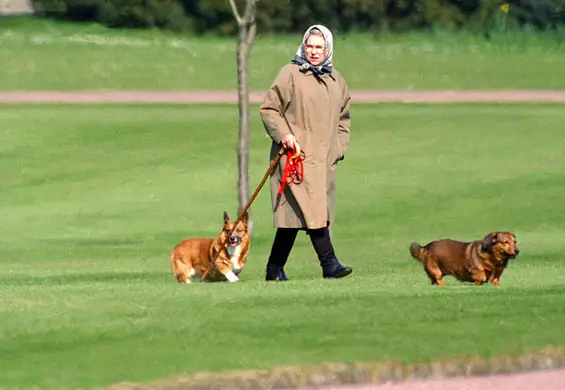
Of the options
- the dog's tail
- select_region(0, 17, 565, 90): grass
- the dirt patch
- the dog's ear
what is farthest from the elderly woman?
select_region(0, 17, 565, 90): grass

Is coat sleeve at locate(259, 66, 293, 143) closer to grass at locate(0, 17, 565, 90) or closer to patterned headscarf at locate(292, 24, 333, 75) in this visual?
patterned headscarf at locate(292, 24, 333, 75)

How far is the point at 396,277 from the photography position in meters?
13.3

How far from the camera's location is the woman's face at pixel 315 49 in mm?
11384

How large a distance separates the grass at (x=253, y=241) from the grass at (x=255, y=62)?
221 inches

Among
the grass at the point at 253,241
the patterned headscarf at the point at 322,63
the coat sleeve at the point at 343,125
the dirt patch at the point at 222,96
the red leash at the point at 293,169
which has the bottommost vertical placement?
the dirt patch at the point at 222,96

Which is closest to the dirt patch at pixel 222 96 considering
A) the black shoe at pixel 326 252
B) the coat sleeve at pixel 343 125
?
the black shoe at pixel 326 252

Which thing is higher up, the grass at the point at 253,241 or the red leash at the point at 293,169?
the red leash at the point at 293,169

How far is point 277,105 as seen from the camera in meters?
11.5

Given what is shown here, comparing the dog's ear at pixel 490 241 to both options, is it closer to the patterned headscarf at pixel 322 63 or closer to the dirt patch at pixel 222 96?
the patterned headscarf at pixel 322 63

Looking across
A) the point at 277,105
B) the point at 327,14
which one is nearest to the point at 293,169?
the point at 277,105

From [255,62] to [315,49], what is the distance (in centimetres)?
2858

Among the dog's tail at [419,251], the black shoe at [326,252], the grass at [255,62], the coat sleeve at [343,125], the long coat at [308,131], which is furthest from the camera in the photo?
the grass at [255,62]

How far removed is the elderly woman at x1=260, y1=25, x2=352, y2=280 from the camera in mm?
11445

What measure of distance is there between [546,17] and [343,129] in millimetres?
41989
